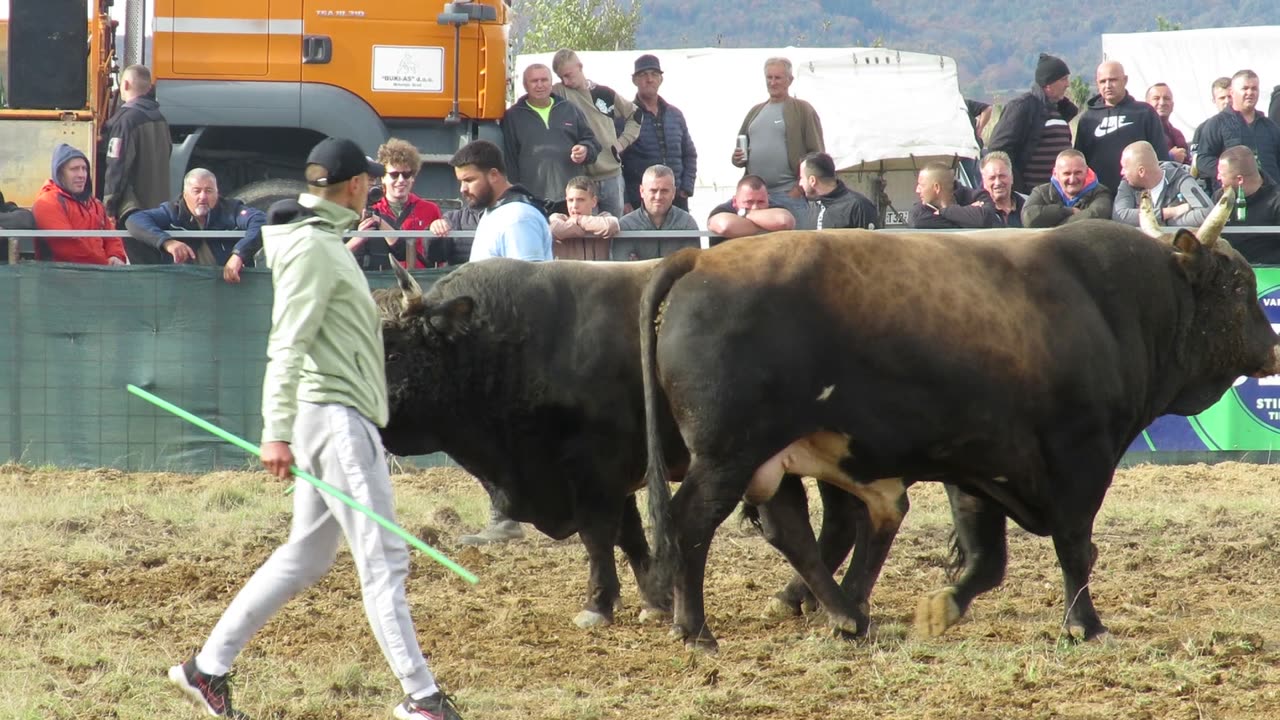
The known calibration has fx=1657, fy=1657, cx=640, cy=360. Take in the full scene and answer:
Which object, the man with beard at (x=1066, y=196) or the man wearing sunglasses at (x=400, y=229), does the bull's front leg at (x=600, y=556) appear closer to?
the man wearing sunglasses at (x=400, y=229)

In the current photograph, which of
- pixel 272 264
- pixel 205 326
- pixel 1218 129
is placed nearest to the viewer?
pixel 272 264

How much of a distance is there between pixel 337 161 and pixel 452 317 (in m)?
1.79

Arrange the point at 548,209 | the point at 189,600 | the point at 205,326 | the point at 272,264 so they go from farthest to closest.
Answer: the point at 548,209 < the point at 205,326 < the point at 189,600 < the point at 272,264

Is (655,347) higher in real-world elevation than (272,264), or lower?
lower

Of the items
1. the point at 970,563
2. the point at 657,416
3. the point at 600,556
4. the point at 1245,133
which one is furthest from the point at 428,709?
the point at 1245,133

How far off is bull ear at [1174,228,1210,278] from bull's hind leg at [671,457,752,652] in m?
2.06

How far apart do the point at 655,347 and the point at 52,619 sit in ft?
8.84

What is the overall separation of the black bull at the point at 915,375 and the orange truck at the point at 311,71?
7.13 meters

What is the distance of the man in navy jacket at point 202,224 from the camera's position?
10.7m

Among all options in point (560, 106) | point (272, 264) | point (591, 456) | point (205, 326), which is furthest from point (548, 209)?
point (272, 264)

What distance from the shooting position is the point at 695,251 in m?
6.36

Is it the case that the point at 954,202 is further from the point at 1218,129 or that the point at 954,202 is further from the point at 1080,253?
the point at 1080,253

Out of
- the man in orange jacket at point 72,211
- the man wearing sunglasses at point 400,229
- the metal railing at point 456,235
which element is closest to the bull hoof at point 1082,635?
the metal railing at point 456,235

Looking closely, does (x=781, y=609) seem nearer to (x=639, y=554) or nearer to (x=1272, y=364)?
(x=639, y=554)
